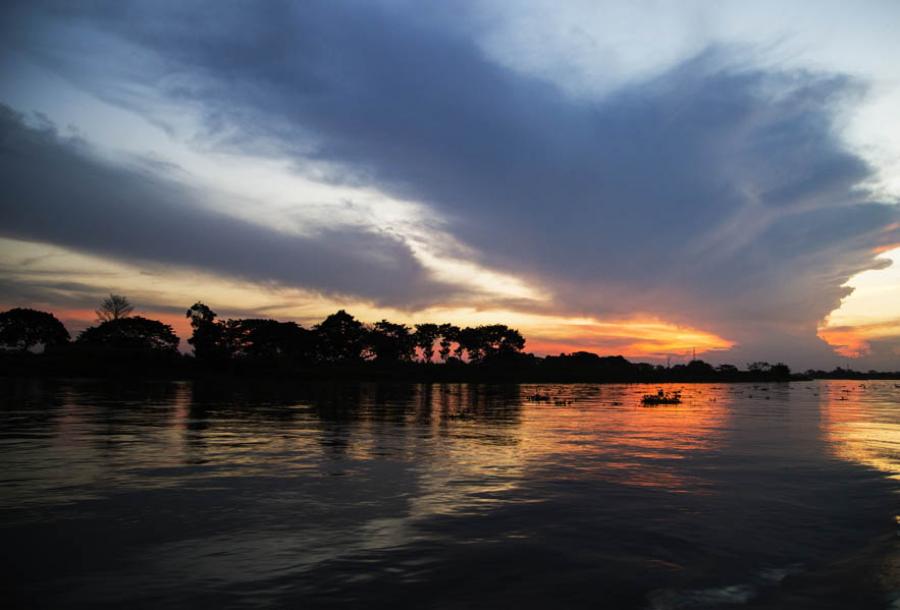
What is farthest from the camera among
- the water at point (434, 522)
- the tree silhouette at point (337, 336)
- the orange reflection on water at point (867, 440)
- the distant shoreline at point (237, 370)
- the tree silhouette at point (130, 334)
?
the tree silhouette at point (337, 336)

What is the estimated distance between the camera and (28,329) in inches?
4845

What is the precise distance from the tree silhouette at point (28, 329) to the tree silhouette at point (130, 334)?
807 cm

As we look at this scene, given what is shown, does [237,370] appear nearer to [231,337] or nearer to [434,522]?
[231,337]

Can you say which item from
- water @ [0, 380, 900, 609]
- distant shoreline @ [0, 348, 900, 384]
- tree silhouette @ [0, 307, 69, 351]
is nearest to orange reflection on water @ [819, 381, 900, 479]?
water @ [0, 380, 900, 609]

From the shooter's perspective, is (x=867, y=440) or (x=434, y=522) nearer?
(x=434, y=522)

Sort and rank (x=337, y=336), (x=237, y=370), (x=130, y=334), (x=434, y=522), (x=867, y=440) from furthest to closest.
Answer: (x=337, y=336), (x=130, y=334), (x=237, y=370), (x=867, y=440), (x=434, y=522)

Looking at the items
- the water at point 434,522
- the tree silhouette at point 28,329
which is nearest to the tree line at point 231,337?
the tree silhouette at point 28,329

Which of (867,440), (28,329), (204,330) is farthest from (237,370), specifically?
(867,440)

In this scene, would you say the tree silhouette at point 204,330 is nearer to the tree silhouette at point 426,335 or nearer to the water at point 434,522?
the tree silhouette at point 426,335

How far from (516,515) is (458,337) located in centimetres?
14920

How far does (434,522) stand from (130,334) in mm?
129260

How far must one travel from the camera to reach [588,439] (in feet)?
94.6

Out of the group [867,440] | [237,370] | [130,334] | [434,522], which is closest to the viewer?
[434,522]

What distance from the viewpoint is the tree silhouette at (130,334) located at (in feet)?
391
